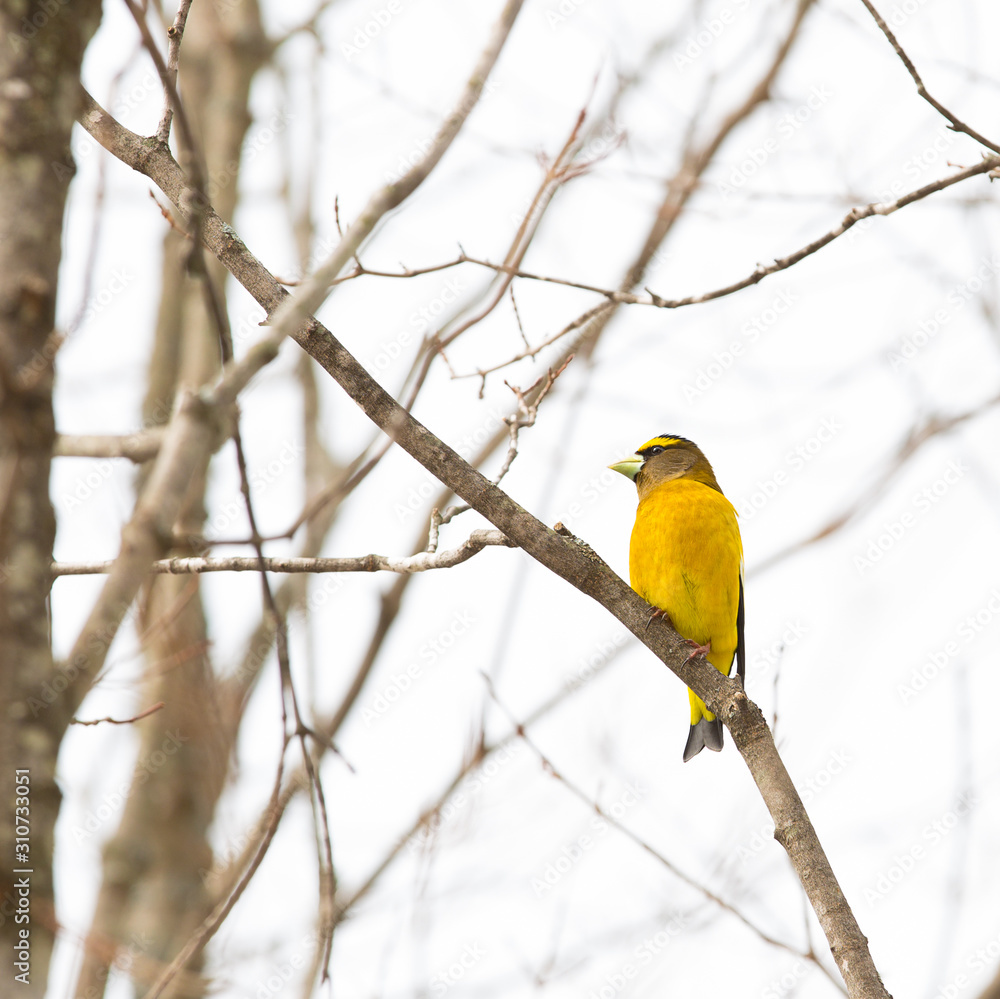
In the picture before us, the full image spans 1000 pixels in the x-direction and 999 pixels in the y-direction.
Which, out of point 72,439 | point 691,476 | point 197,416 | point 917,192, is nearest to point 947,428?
point 691,476

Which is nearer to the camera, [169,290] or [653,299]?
[653,299]

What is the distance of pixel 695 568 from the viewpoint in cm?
527

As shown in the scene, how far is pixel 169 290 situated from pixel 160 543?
27.1 ft

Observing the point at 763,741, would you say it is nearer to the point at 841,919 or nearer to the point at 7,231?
the point at 841,919

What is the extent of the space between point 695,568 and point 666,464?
1.21 m

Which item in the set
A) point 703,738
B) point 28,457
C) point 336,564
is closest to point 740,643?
point 703,738

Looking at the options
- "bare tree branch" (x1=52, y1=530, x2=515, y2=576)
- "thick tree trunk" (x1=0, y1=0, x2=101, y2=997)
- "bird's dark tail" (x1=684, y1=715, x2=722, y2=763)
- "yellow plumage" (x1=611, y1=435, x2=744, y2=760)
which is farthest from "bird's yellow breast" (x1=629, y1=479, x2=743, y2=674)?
"thick tree trunk" (x1=0, y1=0, x2=101, y2=997)

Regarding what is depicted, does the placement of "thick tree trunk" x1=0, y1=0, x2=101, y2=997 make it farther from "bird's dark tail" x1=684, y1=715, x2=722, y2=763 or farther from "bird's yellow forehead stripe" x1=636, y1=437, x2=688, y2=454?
"bird's yellow forehead stripe" x1=636, y1=437, x2=688, y2=454

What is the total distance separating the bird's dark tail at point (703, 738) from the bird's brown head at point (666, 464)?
1373mm

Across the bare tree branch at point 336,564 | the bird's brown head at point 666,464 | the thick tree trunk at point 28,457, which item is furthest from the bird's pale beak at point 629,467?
the thick tree trunk at point 28,457

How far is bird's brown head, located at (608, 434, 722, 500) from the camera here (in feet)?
20.6

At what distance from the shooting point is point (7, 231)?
156cm

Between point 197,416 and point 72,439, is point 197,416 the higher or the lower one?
the lower one

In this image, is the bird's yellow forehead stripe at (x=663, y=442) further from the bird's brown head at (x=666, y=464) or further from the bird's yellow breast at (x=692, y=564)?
the bird's yellow breast at (x=692, y=564)
